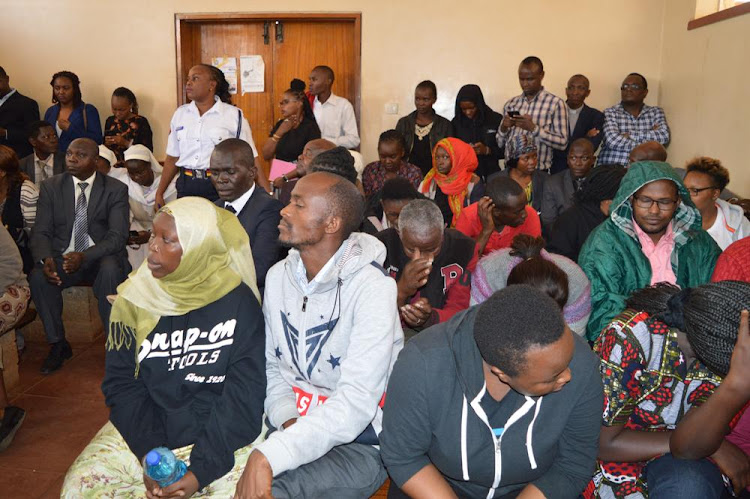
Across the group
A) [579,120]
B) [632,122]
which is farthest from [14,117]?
[632,122]

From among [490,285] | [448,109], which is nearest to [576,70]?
[448,109]

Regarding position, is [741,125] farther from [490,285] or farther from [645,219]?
[490,285]

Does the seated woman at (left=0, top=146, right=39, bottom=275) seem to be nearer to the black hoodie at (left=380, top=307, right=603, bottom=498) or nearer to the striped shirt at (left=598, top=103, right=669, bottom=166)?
the black hoodie at (left=380, top=307, right=603, bottom=498)

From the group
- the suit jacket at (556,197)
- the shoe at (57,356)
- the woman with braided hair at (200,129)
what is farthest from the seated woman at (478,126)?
Result: the shoe at (57,356)

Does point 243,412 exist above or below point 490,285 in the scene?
below

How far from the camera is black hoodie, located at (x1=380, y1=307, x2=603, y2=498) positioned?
164 cm

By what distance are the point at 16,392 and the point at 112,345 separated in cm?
201

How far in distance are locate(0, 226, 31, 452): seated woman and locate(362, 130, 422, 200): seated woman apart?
7.32ft

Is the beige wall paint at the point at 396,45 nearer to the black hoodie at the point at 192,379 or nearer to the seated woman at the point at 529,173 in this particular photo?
the seated woman at the point at 529,173

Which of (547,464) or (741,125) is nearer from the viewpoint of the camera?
(547,464)

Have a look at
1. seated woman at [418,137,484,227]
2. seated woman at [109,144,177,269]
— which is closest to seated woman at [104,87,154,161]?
seated woman at [109,144,177,269]

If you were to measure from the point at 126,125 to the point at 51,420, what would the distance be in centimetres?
383

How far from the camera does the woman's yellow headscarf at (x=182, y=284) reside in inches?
76.8

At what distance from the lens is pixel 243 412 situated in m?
1.95
